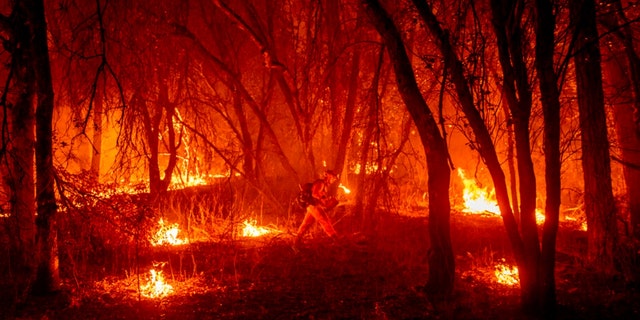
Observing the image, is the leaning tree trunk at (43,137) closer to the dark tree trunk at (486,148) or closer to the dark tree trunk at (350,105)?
the dark tree trunk at (486,148)

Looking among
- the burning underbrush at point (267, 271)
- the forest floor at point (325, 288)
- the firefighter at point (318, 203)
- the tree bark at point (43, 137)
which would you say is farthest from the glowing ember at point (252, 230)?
Answer: the tree bark at point (43, 137)

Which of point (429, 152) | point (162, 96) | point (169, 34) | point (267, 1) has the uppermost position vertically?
point (267, 1)

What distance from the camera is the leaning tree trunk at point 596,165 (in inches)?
289

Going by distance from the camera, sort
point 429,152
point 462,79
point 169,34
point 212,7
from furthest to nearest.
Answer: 1. point 212,7
2. point 169,34
3. point 429,152
4. point 462,79

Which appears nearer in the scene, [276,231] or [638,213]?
[638,213]

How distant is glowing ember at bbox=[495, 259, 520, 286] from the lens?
299 inches

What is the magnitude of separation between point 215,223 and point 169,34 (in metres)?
4.15

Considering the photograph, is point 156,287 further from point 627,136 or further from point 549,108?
point 627,136

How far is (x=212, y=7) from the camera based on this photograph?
12.8 metres

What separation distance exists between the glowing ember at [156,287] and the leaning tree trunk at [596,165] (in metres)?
6.45

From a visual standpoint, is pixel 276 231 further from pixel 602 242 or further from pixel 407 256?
pixel 602 242

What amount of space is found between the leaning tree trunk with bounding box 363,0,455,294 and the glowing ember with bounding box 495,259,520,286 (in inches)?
65.2

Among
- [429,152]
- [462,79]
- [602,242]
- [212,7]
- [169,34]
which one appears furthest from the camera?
[212,7]

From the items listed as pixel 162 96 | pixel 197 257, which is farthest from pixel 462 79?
pixel 162 96
